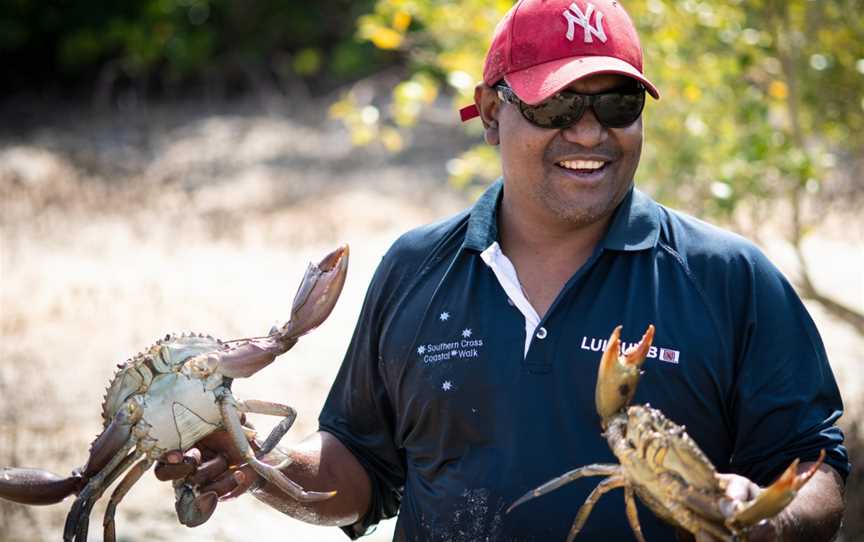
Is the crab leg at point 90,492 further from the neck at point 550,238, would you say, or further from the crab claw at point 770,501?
the crab claw at point 770,501

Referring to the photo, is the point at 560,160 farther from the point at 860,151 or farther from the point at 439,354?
the point at 860,151

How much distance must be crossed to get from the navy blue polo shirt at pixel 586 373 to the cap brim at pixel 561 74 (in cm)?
35

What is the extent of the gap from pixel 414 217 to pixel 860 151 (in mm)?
5294

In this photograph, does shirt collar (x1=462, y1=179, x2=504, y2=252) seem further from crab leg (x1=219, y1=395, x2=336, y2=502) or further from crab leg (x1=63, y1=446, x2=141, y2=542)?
→ crab leg (x1=63, y1=446, x2=141, y2=542)

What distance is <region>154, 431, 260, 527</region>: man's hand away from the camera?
9.62 ft

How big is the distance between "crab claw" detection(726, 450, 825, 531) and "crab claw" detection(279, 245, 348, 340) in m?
1.13

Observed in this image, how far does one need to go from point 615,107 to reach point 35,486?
1.68 m

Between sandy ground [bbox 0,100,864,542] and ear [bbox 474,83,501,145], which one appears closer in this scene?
ear [bbox 474,83,501,145]

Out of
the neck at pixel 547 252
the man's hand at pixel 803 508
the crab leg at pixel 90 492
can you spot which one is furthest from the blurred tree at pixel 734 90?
the crab leg at pixel 90 492

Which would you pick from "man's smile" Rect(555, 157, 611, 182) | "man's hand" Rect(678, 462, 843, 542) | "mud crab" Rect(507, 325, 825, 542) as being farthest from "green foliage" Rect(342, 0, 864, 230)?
"mud crab" Rect(507, 325, 825, 542)

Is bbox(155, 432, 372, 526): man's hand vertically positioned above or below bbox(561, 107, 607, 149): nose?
below

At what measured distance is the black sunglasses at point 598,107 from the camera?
9.88 feet

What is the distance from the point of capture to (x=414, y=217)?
11.5 m

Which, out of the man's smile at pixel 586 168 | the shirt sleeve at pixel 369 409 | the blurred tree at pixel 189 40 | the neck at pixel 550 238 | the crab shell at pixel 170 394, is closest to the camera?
the crab shell at pixel 170 394
